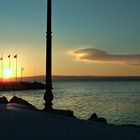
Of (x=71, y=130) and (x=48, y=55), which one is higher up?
(x=48, y=55)

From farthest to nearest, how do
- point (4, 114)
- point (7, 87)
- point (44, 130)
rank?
1. point (7, 87)
2. point (4, 114)
3. point (44, 130)

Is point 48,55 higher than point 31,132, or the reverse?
point 48,55

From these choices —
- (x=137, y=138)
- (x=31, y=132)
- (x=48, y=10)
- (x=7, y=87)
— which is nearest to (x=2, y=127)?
(x=31, y=132)

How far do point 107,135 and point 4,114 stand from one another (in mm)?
4451

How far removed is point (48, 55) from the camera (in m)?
14.6

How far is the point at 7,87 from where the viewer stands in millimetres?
189000

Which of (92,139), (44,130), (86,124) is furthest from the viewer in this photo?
(86,124)

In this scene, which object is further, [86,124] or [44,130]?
[86,124]

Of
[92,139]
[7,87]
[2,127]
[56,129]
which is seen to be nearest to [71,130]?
[56,129]

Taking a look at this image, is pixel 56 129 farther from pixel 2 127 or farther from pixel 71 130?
pixel 2 127

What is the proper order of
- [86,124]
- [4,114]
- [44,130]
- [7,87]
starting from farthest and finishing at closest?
1. [7,87]
2. [4,114]
3. [86,124]
4. [44,130]

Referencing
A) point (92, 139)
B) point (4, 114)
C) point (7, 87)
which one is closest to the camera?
point (92, 139)

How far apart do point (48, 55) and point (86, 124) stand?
9.66 feet

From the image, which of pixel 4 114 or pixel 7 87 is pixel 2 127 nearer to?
pixel 4 114
